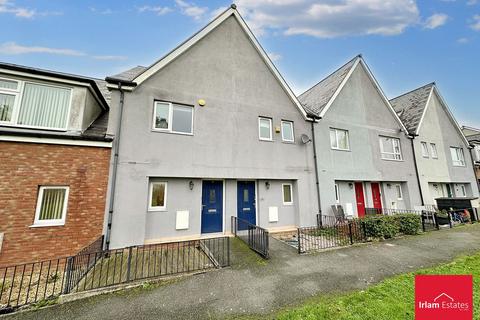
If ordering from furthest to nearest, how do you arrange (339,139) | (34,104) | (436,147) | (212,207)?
(436,147)
(339,139)
(212,207)
(34,104)

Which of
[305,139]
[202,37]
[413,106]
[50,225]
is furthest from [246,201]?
[413,106]

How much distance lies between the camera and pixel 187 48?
923cm

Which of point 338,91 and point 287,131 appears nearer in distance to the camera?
point 287,131

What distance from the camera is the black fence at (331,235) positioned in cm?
789

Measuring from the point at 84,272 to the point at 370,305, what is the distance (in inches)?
284

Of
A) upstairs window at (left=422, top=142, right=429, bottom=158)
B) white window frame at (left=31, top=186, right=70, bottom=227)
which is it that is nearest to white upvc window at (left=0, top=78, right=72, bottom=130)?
white window frame at (left=31, top=186, right=70, bottom=227)

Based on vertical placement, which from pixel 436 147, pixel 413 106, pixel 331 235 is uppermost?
pixel 413 106

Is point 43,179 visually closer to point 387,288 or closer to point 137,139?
point 137,139

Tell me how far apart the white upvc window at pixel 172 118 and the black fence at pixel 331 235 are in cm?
663

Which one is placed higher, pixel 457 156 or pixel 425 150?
pixel 425 150

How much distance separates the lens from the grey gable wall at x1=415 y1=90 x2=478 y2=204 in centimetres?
1563

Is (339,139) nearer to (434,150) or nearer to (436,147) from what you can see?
(434,150)

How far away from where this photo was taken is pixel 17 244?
565 centimetres

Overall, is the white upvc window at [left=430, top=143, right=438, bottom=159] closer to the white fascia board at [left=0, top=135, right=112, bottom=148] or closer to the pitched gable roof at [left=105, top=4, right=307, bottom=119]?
the pitched gable roof at [left=105, top=4, right=307, bottom=119]
